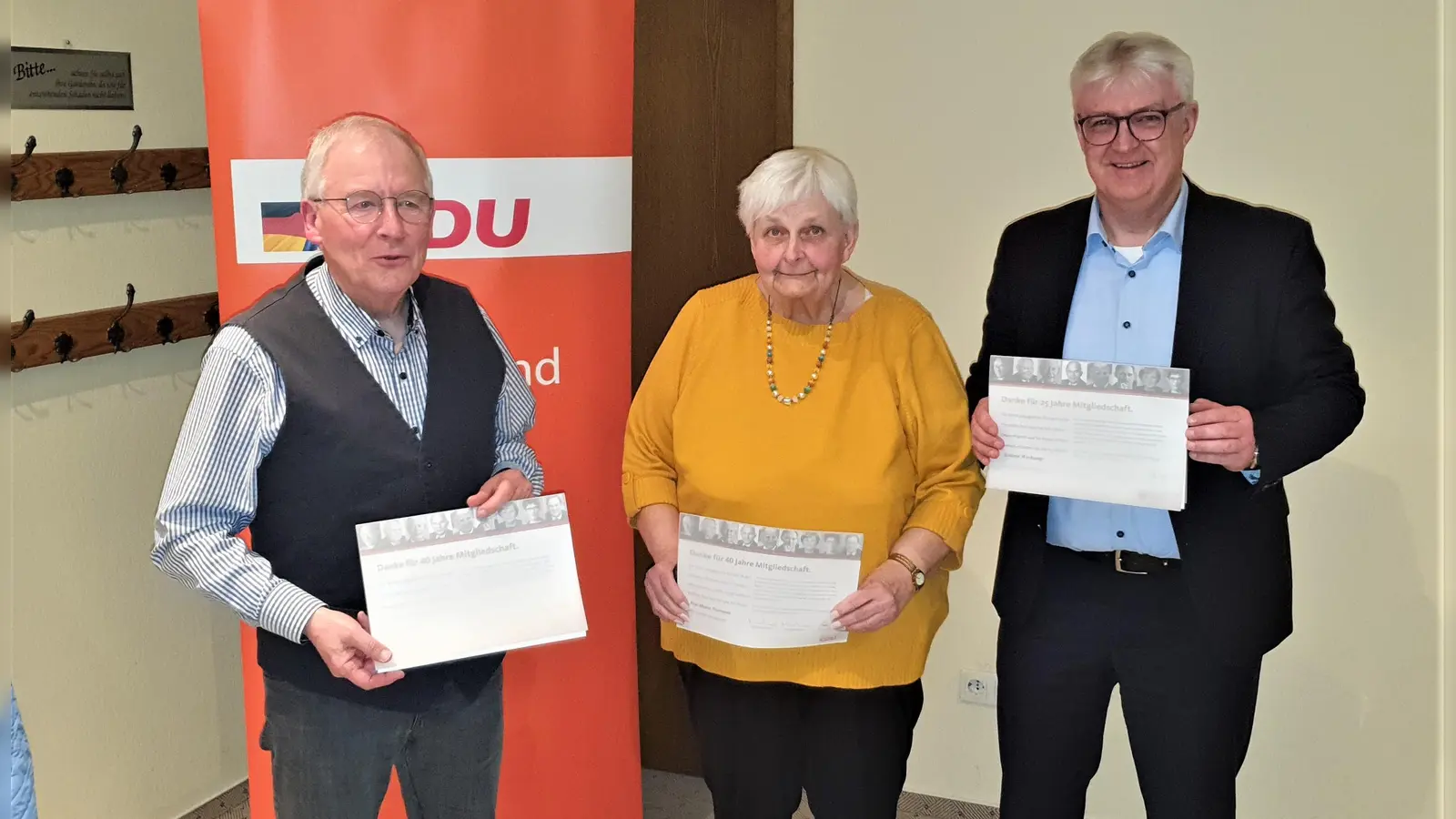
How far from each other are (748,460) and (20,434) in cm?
189

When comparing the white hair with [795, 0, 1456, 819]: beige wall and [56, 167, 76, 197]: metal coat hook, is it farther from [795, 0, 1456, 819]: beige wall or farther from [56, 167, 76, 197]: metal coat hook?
[56, 167, 76, 197]: metal coat hook

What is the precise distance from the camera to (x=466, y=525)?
6.30ft

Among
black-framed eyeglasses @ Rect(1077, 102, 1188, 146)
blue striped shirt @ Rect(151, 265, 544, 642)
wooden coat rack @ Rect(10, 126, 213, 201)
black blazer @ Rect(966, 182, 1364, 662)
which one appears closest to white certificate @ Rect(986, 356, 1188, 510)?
black blazer @ Rect(966, 182, 1364, 662)

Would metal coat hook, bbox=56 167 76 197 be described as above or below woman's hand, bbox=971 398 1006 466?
above

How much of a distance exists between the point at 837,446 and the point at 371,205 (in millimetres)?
881

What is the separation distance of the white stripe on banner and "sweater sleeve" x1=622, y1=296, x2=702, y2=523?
456 mm

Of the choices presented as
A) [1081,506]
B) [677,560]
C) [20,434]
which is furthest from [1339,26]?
[20,434]

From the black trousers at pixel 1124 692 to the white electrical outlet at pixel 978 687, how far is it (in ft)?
3.63

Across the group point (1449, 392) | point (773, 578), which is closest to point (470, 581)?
point (773, 578)

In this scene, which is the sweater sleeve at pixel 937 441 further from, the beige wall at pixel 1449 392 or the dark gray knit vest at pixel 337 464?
the beige wall at pixel 1449 392

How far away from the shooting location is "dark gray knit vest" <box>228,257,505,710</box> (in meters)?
1.81

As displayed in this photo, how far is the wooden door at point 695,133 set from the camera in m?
3.35

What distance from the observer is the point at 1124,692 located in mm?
2156

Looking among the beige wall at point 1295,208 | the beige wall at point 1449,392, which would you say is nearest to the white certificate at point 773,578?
the beige wall at point 1295,208
